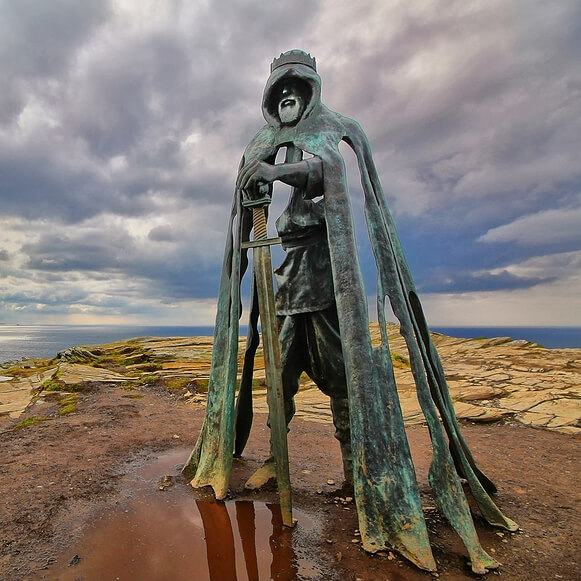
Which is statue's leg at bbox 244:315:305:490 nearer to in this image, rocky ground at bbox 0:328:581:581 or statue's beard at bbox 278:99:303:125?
rocky ground at bbox 0:328:581:581

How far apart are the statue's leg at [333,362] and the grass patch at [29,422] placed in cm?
493

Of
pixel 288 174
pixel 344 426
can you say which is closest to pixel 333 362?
pixel 344 426

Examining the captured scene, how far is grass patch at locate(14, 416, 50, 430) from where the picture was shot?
19.3 ft

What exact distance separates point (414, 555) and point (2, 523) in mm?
3004

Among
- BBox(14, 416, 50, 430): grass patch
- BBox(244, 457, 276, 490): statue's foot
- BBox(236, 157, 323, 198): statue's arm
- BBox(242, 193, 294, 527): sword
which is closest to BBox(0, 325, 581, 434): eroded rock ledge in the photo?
BBox(14, 416, 50, 430): grass patch

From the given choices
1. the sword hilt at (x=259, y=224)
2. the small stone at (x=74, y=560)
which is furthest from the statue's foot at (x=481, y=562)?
the sword hilt at (x=259, y=224)

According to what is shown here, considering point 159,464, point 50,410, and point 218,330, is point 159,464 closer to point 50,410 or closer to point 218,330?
point 218,330

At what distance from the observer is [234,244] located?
3.93 metres

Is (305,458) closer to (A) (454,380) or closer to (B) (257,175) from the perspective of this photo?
(B) (257,175)

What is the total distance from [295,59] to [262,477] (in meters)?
3.93

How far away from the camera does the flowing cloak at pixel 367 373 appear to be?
2775 mm

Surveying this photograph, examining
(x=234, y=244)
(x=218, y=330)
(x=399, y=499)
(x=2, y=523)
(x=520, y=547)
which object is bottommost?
(x=520, y=547)

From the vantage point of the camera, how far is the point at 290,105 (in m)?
3.65

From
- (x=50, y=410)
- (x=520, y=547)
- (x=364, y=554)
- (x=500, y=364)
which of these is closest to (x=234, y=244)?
(x=364, y=554)
